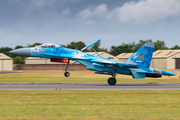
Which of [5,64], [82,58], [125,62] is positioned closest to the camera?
[125,62]

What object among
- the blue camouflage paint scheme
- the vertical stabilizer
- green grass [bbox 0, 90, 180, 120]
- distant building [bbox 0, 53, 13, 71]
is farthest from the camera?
distant building [bbox 0, 53, 13, 71]

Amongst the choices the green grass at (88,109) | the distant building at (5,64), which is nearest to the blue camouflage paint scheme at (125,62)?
the green grass at (88,109)

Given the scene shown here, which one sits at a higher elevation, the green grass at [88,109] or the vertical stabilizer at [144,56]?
the vertical stabilizer at [144,56]

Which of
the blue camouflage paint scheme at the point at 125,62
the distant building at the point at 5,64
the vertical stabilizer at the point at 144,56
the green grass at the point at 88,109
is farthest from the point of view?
the distant building at the point at 5,64

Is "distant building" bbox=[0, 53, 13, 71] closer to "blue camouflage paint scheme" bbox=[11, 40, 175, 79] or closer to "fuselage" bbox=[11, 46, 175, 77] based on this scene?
"fuselage" bbox=[11, 46, 175, 77]

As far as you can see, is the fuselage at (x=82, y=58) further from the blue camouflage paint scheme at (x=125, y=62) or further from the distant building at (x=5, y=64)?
the distant building at (x=5, y=64)

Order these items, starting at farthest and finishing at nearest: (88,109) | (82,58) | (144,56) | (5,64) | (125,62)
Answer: (5,64)
(82,58)
(125,62)
(144,56)
(88,109)

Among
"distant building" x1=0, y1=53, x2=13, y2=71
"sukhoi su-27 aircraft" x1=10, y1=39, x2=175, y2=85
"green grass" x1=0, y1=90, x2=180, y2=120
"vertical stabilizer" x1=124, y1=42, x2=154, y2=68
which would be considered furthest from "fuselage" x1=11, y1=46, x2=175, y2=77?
"distant building" x1=0, y1=53, x2=13, y2=71

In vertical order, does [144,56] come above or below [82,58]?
above

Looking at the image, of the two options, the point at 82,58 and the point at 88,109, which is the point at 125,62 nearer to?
the point at 82,58

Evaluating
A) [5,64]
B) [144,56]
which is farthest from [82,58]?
[5,64]

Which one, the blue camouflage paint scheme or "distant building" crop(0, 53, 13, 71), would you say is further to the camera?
"distant building" crop(0, 53, 13, 71)

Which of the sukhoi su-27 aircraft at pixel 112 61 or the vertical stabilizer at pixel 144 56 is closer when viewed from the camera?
the sukhoi su-27 aircraft at pixel 112 61

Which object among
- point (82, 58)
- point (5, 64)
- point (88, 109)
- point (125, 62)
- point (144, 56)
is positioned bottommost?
point (88, 109)
